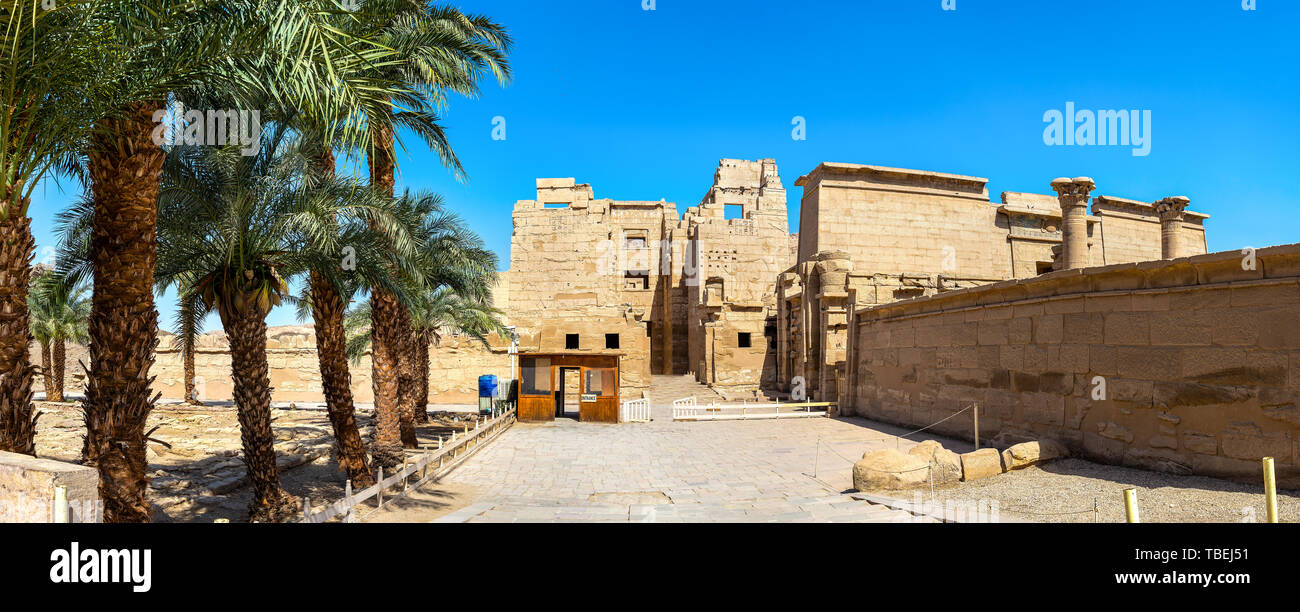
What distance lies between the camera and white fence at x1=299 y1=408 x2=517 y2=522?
21.9ft

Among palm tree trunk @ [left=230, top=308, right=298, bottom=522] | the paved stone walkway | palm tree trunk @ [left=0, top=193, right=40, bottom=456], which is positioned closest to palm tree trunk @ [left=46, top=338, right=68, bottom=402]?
the paved stone walkway

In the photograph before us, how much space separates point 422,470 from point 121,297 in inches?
197

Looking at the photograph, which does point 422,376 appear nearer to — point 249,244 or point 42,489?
point 249,244

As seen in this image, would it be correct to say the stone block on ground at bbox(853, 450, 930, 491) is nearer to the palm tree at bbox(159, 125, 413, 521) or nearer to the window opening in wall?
the palm tree at bbox(159, 125, 413, 521)

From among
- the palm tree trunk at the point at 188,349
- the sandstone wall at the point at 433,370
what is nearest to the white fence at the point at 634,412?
the sandstone wall at the point at 433,370

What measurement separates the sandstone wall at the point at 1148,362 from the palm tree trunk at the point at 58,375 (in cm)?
3064

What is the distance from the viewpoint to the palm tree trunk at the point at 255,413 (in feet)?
27.6

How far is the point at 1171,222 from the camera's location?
16531mm

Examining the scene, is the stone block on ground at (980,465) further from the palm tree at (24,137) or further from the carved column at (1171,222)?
the carved column at (1171,222)

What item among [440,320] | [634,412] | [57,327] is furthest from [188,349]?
[634,412]

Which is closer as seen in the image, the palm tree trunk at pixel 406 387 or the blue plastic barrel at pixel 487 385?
the palm tree trunk at pixel 406 387

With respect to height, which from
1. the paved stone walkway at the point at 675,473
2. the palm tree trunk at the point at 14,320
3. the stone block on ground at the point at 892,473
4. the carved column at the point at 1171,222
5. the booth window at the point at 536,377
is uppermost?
the carved column at the point at 1171,222

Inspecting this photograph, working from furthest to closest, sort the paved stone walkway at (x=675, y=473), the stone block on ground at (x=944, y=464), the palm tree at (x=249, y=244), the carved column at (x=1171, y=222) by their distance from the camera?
the carved column at (x=1171, y=222) → the palm tree at (x=249, y=244) → the stone block on ground at (x=944, y=464) → the paved stone walkway at (x=675, y=473)

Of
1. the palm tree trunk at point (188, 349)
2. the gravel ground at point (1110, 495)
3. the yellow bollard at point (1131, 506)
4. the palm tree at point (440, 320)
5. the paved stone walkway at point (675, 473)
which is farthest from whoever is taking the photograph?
the palm tree at point (440, 320)
